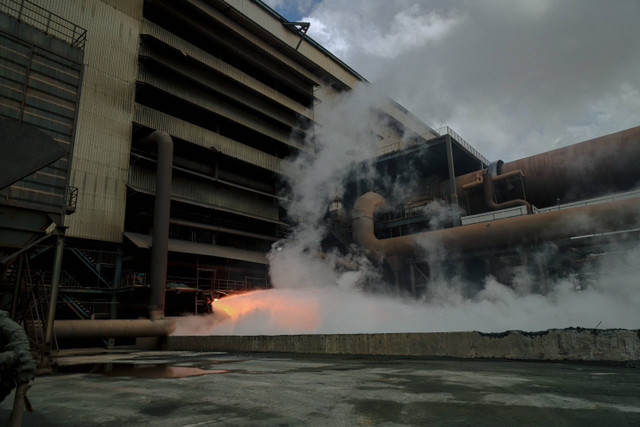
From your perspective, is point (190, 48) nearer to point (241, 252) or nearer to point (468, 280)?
point (241, 252)

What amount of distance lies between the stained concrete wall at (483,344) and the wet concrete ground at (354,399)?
38.2 inches

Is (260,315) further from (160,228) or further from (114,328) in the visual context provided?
(160,228)

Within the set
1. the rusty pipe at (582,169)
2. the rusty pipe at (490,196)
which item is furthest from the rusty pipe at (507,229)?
the rusty pipe at (582,169)

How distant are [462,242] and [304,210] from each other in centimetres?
1370

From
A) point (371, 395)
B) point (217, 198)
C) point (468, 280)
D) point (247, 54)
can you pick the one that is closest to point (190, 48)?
point (247, 54)

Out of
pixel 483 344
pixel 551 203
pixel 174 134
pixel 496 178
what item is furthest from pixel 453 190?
pixel 174 134

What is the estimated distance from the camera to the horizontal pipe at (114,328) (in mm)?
15622

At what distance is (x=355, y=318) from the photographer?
661 inches

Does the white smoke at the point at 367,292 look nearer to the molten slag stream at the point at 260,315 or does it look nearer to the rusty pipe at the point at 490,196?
the molten slag stream at the point at 260,315

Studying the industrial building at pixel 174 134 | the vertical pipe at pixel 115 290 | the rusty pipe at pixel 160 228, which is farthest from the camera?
the vertical pipe at pixel 115 290

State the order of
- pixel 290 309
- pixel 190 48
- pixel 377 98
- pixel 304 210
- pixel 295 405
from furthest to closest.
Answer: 1. pixel 304 210
2. pixel 190 48
3. pixel 377 98
4. pixel 290 309
5. pixel 295 405

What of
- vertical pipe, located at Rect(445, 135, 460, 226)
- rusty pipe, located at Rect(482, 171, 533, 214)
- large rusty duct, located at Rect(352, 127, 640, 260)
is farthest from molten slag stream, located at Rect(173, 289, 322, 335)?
rusty pipe, located at Rect(482, 171, 533, 214)

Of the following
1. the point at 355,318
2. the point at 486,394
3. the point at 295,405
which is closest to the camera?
the point at 295,405

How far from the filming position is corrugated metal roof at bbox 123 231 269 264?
73.5ft
